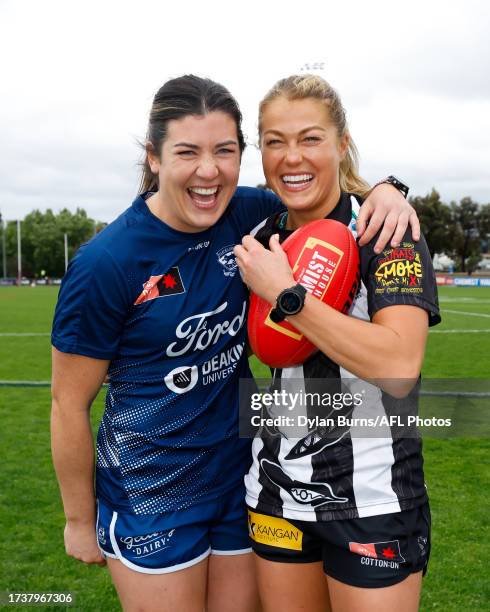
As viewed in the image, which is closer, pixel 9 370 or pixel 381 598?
pixel 381 598

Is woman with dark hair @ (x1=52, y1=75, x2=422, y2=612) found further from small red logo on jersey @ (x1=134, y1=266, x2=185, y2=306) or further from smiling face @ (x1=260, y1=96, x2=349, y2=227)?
smiling face @ (x1=260, y1=96, x2=349, y2=227)

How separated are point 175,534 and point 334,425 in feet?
2.34

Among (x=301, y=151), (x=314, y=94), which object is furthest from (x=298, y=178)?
(x=314, y=94)

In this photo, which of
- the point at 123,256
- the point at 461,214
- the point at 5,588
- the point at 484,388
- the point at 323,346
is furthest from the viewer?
the point at 461,214

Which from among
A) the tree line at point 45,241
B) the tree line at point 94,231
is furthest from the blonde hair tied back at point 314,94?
the tree line at point 45,241

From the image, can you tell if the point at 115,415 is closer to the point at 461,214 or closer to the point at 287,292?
the point at 287,292

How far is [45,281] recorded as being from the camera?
82312 millimetres

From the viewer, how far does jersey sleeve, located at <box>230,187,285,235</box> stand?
8.84 feet

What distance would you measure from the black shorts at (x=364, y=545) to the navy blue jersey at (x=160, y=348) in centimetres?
39

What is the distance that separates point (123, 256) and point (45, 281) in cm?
8369

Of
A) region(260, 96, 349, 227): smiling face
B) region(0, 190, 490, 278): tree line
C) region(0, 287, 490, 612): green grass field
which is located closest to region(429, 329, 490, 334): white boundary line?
region(0, 287, 490, 612): green grass field

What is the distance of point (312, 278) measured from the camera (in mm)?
2201

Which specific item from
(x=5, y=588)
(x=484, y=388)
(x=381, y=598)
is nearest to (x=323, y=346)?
(x=381, y=598)

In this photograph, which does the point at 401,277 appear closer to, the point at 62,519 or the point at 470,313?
the point at 62,519
